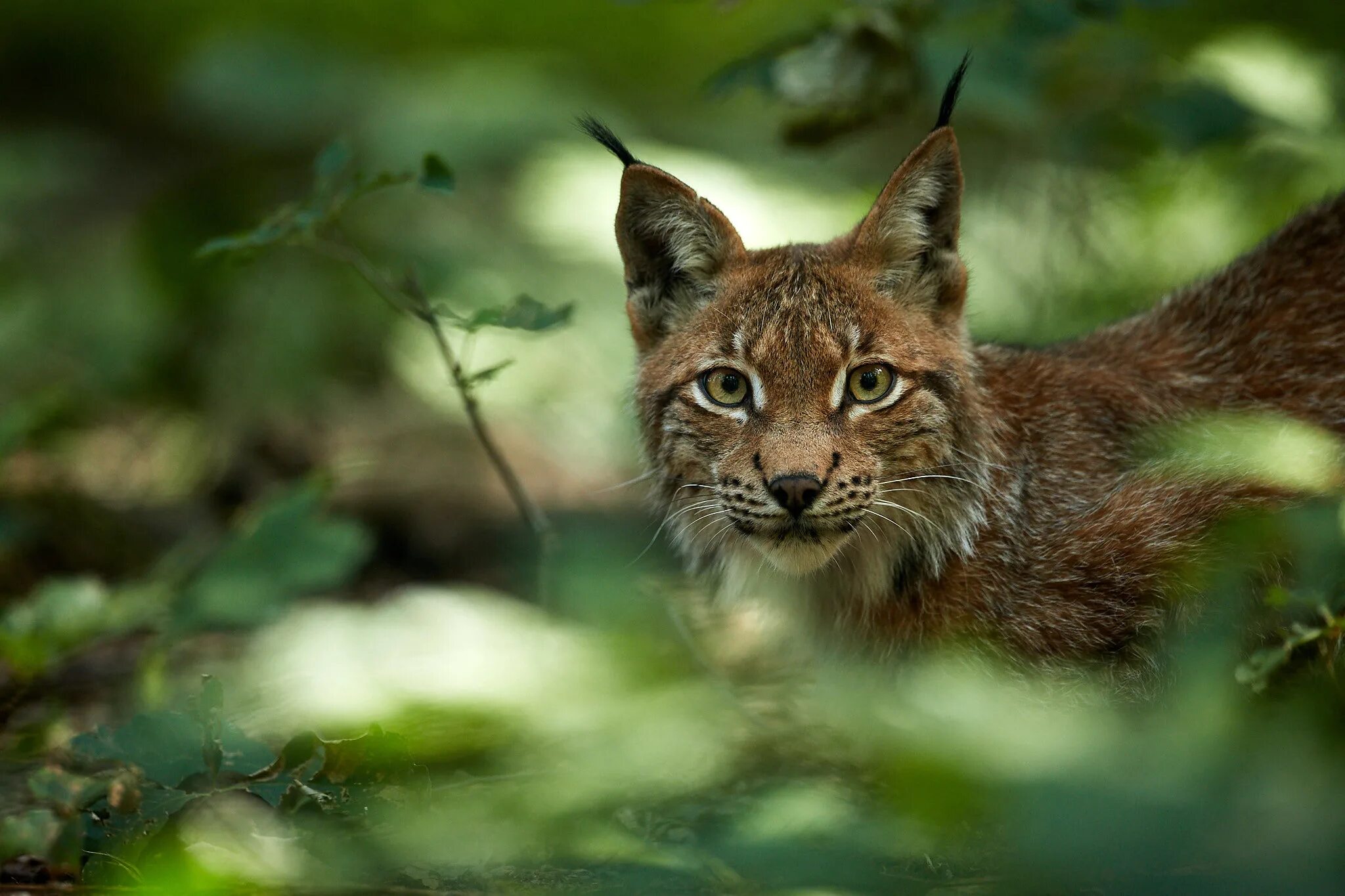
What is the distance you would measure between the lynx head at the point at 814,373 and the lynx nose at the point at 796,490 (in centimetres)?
2

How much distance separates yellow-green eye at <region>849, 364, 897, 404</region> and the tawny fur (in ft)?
0.12

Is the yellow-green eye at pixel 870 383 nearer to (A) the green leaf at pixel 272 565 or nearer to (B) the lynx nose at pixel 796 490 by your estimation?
(B) the lynx nose at pixel 796 490

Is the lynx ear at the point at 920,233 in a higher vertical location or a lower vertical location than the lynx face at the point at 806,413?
higher

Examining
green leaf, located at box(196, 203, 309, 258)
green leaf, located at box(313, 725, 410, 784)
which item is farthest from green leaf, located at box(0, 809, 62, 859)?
green leaf, located at box(196, 203, 309, 258)

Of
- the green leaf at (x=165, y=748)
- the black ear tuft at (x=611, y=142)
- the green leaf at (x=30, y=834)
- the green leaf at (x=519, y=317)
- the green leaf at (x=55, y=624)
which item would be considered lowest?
the green leaf at (x=30, y=834)

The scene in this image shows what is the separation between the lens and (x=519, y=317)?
3916 millimetres

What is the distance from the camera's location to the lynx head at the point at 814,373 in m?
3.72

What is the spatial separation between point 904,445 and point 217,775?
2141 mm

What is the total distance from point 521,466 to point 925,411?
4.29 meters

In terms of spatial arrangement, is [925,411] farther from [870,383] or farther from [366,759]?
[366,759]

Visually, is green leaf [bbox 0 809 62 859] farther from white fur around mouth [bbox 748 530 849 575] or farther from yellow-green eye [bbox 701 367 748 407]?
yellow-green eye [bbox 701 367 748 407]

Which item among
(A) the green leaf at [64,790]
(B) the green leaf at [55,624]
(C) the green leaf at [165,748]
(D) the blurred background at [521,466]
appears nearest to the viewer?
(D) the blurred background at [521,466]

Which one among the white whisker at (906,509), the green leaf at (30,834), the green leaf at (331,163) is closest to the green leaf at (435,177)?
the green leaf at (331,163)

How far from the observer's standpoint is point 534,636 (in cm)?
375
